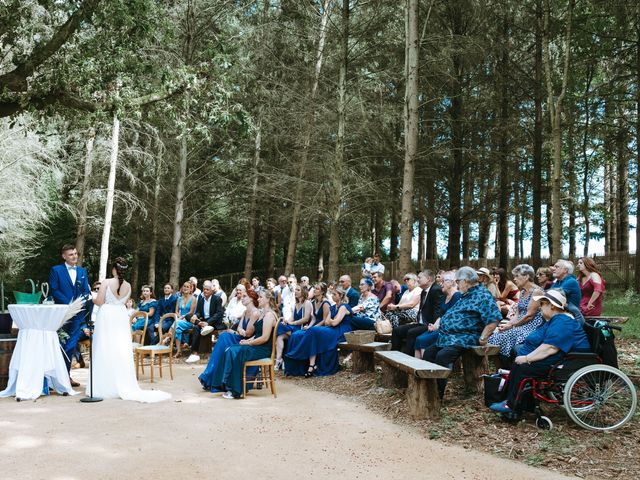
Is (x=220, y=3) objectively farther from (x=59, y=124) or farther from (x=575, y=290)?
(x=575, y=290)

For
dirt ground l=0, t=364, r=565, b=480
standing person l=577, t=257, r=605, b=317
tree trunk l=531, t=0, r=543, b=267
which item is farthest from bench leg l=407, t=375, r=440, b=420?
tree trunk l=531, t=0, r=543, b=267

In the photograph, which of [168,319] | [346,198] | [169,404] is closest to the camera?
[169,404]

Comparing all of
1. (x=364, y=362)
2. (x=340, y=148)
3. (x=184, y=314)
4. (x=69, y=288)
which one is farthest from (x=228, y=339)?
(x=340, y=148)

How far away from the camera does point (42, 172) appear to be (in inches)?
748

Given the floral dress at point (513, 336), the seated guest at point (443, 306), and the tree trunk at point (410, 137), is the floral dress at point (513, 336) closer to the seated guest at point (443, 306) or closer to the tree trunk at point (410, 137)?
the seated guest at point (443, 306)

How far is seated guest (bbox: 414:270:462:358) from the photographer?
7684 mm

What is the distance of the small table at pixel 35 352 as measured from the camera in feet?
24.3

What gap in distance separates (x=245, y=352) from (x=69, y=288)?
105 inches

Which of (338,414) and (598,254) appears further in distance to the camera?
(598,254)

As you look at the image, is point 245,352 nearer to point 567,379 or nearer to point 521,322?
point 521,322

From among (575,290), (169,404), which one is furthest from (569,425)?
(169,404)

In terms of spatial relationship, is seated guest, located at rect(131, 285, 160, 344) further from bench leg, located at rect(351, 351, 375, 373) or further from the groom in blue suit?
bench leg, located at rect(351, 351, 375, 373)

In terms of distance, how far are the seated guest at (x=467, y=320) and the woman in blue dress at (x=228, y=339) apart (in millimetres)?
2534

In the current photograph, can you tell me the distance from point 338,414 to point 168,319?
22.6ft
